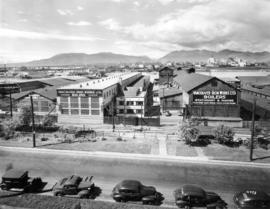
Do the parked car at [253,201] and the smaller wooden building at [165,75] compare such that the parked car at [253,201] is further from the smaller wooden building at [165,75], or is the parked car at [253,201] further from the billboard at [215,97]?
the smaller wooden building at [165,75]

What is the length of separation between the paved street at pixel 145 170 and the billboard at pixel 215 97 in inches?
885

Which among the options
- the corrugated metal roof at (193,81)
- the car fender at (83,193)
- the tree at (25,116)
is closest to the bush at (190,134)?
the corrugated metal roof at (193,81)

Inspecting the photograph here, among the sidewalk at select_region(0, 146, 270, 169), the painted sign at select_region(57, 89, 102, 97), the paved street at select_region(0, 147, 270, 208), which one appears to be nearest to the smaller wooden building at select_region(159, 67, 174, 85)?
the painted sign at select_region(57, 89, 102, 97)

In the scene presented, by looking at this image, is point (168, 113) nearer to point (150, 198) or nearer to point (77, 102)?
point (77, 102)

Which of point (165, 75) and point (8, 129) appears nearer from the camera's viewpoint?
point (8, 129)

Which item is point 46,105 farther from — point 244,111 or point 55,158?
point 244,111

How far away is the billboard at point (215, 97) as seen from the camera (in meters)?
48.3

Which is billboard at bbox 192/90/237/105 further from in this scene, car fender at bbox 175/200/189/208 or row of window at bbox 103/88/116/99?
car fender at bbox 175/200/189/208

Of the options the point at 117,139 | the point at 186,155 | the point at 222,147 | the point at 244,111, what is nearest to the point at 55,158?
the point at 117,139

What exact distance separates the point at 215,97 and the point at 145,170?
95.8 ft

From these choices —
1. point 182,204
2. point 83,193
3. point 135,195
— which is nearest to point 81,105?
point 83,193

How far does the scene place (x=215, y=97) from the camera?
4878 cm

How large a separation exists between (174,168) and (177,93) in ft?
115

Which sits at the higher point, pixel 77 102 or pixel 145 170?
pixel 77 102
